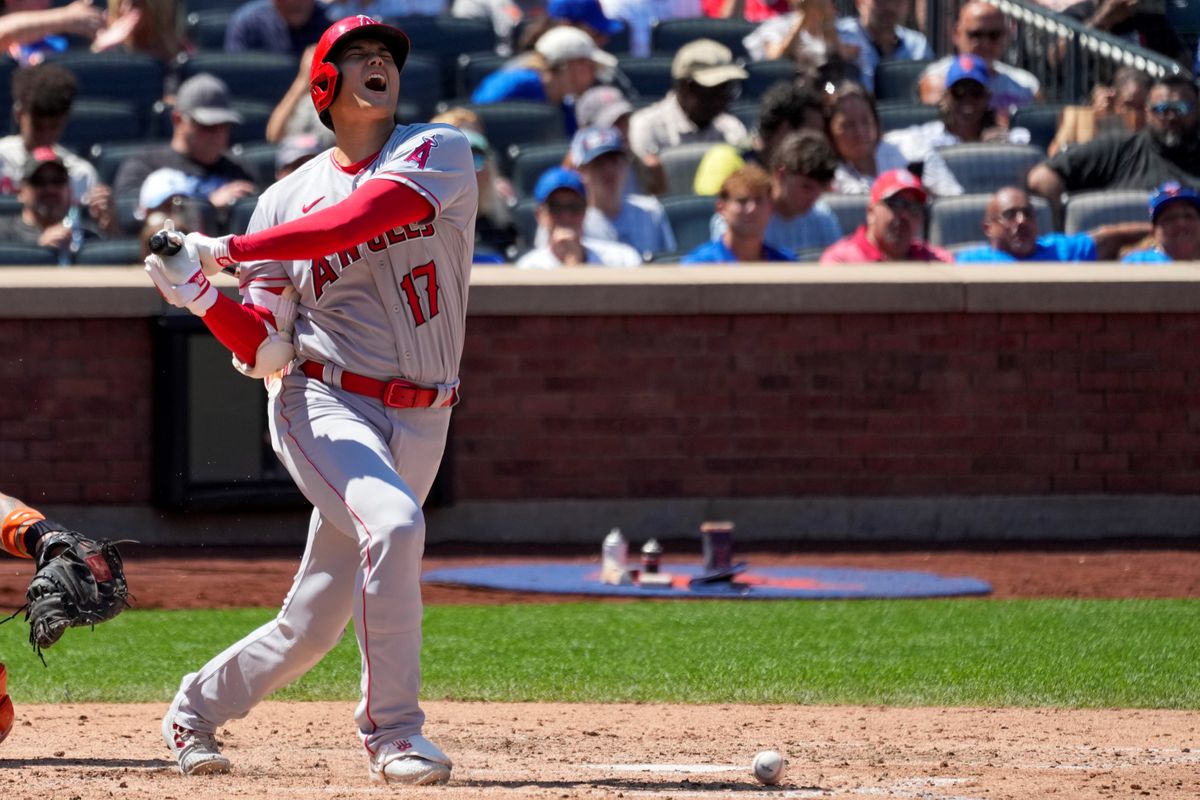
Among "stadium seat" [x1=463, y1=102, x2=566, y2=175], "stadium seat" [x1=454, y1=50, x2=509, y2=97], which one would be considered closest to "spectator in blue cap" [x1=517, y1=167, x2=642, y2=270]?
"stadium seat" [x1=463, y1=102, x2=566, y2=175]

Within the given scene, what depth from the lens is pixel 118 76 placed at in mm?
12953

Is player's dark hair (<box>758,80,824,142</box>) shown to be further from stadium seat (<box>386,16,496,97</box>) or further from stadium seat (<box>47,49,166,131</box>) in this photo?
stadium seat (<box>47,49,166,131</box>)

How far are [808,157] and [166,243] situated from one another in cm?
656

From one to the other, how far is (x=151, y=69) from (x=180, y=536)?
4154 mm

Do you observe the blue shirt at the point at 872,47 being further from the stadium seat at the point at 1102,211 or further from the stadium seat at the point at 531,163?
the stadium seat at the point at 531,163

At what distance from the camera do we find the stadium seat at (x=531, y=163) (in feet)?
38.9

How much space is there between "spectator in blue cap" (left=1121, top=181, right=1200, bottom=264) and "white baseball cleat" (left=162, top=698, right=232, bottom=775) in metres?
7.21

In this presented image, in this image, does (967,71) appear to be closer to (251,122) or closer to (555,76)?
(555,76)

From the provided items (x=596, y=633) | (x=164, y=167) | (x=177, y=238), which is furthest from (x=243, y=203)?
(x=177, y=238)

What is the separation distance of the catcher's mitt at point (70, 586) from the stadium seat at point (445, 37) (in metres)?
9.21

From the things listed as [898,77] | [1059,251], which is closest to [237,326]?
[1059,251]

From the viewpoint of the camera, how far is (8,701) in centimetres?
497

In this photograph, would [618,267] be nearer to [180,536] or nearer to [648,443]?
[648,443]

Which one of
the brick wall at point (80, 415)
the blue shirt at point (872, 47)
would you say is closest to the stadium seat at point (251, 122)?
the brick wall at point (80, 415)
